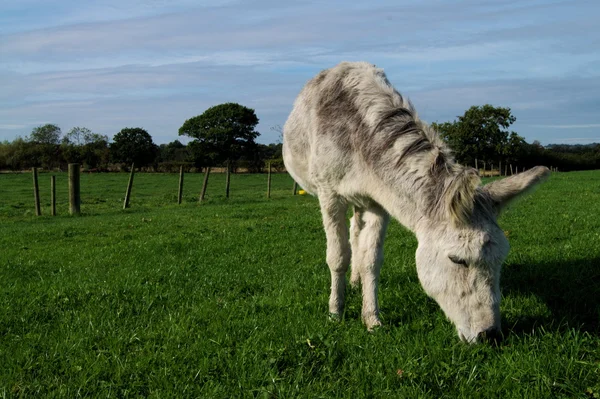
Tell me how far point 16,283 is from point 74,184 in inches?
607

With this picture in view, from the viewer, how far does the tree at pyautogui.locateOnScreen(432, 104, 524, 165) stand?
204ft

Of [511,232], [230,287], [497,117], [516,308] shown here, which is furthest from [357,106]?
[497,117]

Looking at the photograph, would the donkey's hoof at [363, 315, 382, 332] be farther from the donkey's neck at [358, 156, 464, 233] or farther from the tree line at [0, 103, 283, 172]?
the tree line at [0, 103, 283, 172]

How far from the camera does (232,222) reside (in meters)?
14.7

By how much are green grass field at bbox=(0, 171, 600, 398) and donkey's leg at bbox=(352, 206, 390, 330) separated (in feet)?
0.58

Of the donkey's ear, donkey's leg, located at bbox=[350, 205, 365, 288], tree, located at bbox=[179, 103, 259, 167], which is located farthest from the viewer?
tree, located at bbox=[179, 103, 259, 167]

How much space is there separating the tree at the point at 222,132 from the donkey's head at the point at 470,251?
7416cm

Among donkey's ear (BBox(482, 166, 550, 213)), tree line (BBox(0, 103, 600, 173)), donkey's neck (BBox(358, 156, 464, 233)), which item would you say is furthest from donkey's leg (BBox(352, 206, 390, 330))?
tree line (BBox(0, 103, 600, 173))

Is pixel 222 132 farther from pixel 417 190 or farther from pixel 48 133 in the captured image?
pixel 417 190

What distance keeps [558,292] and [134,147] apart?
7375 cm

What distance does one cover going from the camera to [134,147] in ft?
241

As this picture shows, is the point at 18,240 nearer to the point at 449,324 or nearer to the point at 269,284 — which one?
the point at 269,284

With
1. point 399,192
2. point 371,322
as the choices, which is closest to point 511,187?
point 399,192

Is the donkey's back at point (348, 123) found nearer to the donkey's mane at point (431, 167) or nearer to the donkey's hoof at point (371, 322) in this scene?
the donkey's mane at point (431, 167)
